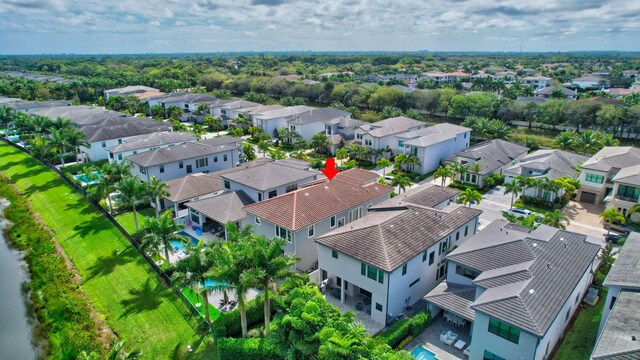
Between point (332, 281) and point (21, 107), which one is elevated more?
point (21, 107)

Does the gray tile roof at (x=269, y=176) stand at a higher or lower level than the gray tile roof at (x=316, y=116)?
lower

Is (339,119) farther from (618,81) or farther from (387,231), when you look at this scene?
(618,81)

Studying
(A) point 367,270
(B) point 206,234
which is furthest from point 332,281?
(B) point 206,234

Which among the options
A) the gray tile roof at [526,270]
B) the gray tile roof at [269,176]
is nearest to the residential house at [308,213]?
the gray tile roof at [269,176]

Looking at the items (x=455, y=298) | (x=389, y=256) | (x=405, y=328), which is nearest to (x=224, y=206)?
(x=389, y=256)

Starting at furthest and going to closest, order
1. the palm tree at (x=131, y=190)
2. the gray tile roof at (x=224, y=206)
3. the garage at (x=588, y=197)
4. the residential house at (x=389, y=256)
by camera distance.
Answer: the garage at (x=588, y=197) → the gray tile roof at (x=224, y=206) → the palm tree at (x=131, y=190) → the residential house at (x=389, y=256)

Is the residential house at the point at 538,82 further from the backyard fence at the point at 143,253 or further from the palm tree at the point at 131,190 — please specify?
the backyard fence at the point at 143,253

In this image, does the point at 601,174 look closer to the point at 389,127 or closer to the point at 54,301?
the point at 389,127
